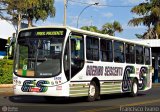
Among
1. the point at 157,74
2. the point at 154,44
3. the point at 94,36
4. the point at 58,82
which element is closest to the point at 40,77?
the point at 58,82

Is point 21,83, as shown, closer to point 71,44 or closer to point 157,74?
point 71,44

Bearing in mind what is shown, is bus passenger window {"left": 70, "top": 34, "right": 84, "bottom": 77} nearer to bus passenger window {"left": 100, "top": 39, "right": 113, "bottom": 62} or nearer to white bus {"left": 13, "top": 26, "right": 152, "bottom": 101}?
white bus {"left": 13, "top": 26, "right": 152, "bottom": 101}

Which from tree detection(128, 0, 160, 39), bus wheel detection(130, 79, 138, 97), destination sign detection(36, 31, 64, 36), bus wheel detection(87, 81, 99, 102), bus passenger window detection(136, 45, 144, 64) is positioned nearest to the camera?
destination sign detection(36, 31, 64, 36)

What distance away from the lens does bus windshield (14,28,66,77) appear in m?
18.5

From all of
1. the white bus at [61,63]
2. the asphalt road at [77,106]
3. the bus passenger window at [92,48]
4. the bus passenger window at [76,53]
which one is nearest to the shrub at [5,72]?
the asphalt road at [77,106]

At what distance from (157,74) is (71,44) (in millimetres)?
33724

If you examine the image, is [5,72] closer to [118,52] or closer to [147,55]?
[147,55]

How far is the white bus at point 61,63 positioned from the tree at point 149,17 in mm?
34433

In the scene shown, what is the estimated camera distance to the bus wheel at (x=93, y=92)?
20.3 metres

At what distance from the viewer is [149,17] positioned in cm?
5603

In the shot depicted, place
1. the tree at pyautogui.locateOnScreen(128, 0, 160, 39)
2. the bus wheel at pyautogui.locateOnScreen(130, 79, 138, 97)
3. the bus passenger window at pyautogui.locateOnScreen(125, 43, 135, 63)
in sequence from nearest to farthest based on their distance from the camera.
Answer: the bus passenger window at pyautogui.locateOnScreen(125, 43, 135, 63) < the bus wheel at pyautogui.locateOnScreen(130, 79, 138, 97) < the tree at pyautogui.locateOnScreen(128, 0, 160, 39)

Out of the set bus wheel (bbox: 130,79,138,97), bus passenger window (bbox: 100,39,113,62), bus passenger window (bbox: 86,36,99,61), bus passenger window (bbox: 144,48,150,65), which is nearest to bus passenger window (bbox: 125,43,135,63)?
bus wheel (bbox: 130,79,138,97)

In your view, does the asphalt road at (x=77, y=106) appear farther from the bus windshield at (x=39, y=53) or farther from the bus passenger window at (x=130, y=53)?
the bus passenger window at (x=130, y=53)

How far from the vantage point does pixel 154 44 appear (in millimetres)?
47250
